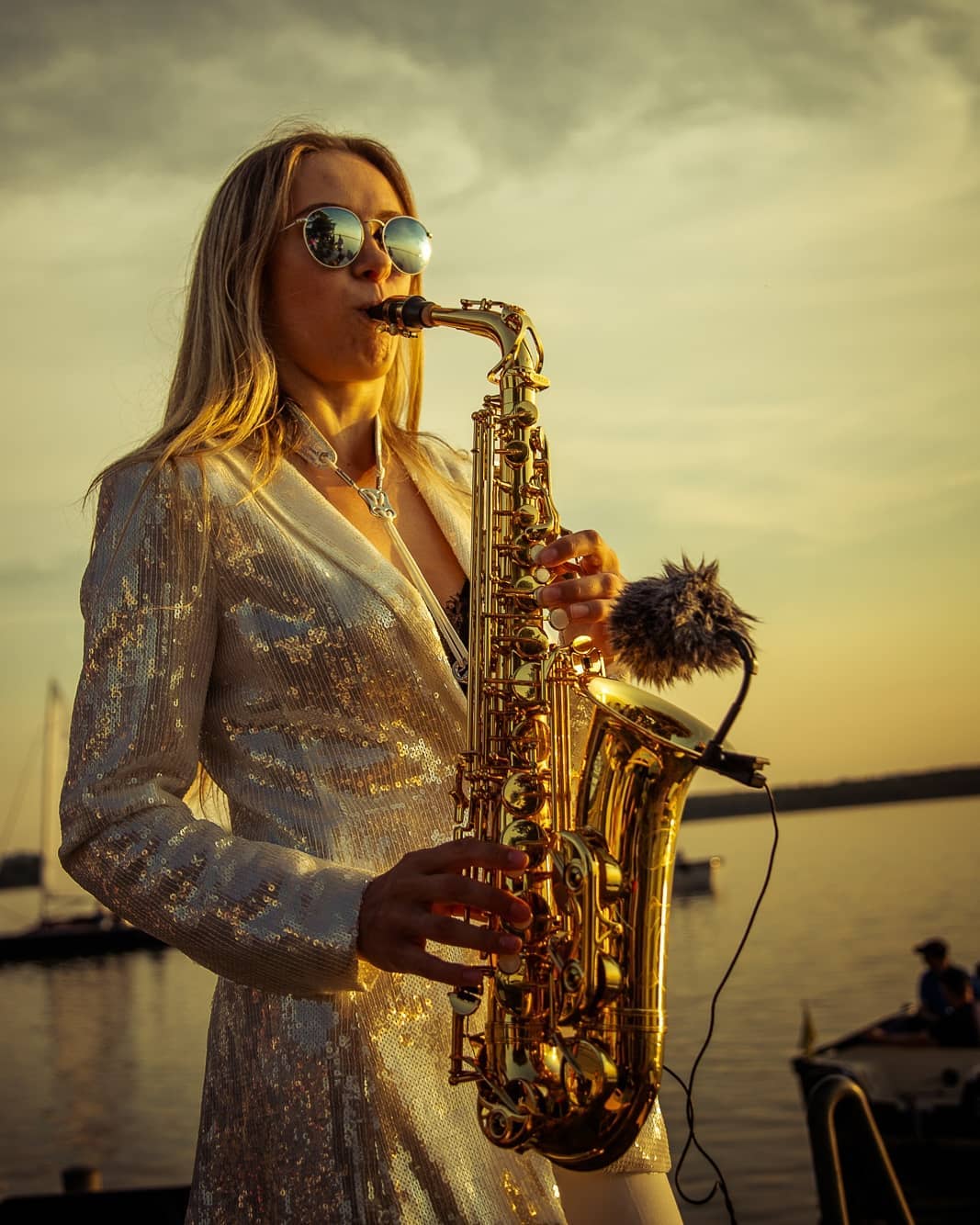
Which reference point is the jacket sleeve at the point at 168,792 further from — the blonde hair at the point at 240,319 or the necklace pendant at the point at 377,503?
the necklace pendant at the point at 377,503

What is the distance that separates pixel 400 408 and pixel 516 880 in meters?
1.42

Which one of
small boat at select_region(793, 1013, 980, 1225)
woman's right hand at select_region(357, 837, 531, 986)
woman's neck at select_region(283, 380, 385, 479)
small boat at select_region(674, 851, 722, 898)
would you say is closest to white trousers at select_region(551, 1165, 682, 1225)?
woman's right hand at select_region(357, 837, 531, 986)

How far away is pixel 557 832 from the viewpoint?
8.50 ft

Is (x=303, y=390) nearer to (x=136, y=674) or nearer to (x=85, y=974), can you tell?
(x=136, y=674)

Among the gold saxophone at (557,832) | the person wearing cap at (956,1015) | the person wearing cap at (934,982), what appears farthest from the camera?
the person wearing cap at (956,1015)

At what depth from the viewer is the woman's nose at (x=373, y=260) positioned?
292 cm

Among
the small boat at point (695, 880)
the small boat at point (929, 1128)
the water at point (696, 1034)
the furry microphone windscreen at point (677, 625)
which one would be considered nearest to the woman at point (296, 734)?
the furry microphone windscreen at point (677, 625)

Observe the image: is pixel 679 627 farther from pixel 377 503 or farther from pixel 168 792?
→ pixel 168 792

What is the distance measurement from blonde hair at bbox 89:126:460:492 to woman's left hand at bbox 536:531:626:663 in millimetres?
620

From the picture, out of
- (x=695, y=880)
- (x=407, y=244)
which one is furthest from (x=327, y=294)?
(x=695, y=880)

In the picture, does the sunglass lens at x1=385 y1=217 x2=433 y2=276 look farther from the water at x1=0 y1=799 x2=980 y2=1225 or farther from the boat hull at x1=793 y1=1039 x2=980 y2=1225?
the water at x1=0 y1=799 x2=980 y2=1225

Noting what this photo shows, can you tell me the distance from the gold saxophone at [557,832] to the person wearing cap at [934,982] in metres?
14.0

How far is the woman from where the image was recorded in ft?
7.49

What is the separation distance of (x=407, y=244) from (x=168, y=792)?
1.35 m
